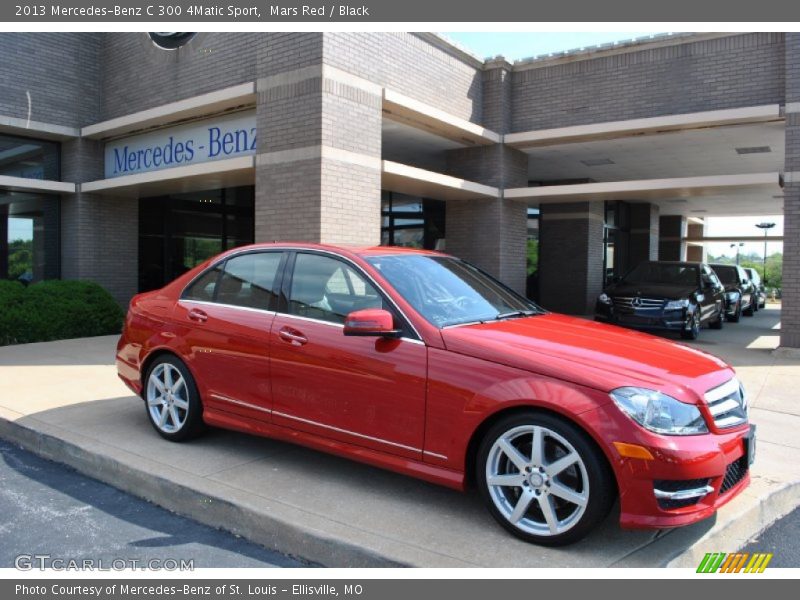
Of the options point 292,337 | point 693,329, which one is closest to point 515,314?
point 292,337

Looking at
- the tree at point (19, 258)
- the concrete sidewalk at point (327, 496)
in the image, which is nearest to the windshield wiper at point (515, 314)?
the concrete sidewalk at point (327, 496)

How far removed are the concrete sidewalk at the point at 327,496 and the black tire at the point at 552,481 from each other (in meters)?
0.11

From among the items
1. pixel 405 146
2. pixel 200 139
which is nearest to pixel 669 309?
pixel 405 146

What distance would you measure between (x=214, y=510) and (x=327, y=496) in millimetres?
671

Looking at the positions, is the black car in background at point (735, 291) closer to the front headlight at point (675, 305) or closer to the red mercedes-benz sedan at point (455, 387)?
the front headlight at point (675, 305)

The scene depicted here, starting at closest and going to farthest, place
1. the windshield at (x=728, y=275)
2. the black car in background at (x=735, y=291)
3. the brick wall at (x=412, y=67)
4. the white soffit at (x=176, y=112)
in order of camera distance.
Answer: the brick wall at (x=412, y=67) < the white soffit at (x=176, y=112) < the black car in background at (x=735, y=291) < the windshield at (x=728, y=275)

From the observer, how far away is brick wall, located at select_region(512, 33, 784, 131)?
11.3 m

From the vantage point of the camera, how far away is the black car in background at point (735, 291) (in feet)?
57.1

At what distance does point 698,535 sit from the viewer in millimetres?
3559

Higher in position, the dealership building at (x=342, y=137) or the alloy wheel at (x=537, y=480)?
the dealership building at (x=342, y=137)

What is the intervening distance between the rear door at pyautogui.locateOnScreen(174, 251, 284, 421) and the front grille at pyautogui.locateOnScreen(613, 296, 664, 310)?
9.18m

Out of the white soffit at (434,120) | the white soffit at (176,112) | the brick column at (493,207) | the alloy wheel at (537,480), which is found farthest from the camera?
the brick column at (493,207)

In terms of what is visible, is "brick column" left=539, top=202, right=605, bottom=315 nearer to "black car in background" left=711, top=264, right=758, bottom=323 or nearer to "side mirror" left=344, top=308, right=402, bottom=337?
"black car in background" left=711, top=264, right=758, bottom=323

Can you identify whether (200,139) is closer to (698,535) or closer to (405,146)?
(405,146)
